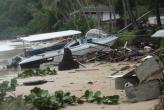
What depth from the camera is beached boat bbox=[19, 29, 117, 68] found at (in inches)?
1156

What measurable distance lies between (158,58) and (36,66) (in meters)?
20.0

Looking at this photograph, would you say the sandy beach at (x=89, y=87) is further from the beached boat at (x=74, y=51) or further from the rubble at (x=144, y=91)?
the beached boat at (x=74, y=51)

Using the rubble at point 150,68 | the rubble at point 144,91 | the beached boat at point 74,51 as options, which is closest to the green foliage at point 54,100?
the rubble at point 144,91

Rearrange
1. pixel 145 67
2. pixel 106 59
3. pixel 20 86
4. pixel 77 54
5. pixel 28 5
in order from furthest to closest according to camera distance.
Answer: pixel 28 5 < pixel 77 54 < pixel 106 59 < pixel 20 86 < pixel 145 67

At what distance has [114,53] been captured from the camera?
83.8 ft

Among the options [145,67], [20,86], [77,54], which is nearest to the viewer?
[145,67]

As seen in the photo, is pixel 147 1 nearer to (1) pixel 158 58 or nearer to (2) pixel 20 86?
(2) pixel 20 86

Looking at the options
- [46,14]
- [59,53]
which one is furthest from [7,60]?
[46,14]

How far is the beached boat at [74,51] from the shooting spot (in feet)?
96.3

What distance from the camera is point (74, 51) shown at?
2942 centimetres

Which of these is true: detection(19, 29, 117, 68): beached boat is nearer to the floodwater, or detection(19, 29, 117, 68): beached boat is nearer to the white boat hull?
the white boat hull

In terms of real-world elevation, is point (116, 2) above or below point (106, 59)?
above

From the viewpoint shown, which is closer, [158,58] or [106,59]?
[158,58]

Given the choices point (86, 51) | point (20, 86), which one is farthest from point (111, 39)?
point (20, 86)
